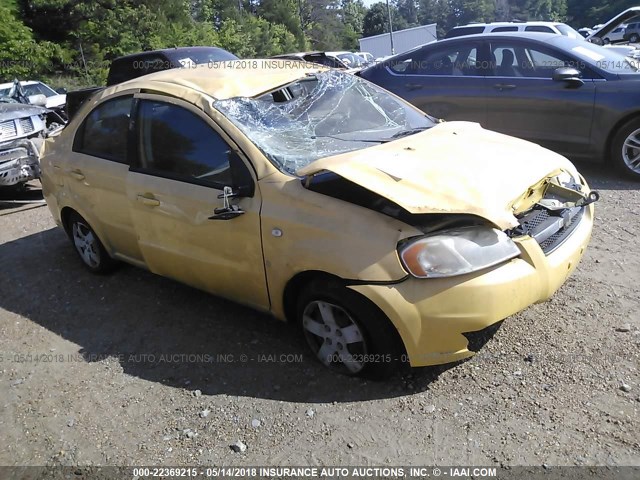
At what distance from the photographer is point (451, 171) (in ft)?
9.90

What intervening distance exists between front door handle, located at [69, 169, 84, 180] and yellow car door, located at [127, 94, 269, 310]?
738mm

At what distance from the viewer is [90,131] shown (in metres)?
4.44

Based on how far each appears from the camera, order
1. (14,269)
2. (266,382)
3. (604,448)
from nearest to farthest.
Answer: (604,448), (266,382), (14,269)

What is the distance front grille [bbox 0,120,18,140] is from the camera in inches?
294

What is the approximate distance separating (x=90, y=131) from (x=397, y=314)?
3.06 meters

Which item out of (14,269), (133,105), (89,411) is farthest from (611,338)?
(14,269)

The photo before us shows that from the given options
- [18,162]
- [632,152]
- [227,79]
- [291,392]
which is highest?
[227,79]

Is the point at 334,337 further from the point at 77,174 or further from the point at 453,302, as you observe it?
the point at 77,174

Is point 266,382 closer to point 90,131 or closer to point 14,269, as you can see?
point 90,131

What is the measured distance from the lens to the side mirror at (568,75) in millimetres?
6016

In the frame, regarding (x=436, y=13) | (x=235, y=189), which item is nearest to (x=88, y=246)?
(x=235, y=189)

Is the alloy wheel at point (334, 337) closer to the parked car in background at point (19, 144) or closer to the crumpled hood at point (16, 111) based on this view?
the parked car in background at point (19, 144)

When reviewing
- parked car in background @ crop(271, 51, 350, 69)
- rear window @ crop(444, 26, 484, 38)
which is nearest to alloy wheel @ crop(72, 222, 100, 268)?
parked car in background @ crop(271, 51, 350, 69)

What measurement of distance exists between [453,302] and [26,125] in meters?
7.31
